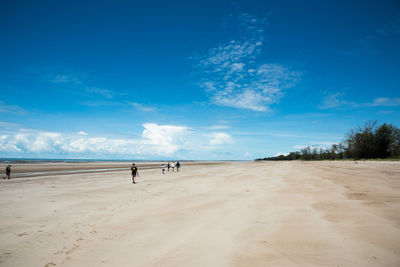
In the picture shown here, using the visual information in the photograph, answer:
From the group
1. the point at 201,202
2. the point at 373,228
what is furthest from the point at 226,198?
the point at 373,228

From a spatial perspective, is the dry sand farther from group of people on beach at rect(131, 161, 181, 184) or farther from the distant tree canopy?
the distant tree canopy

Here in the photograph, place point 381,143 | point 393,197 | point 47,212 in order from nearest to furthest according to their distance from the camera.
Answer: point 47,212 → point 393,197 → point 381,143

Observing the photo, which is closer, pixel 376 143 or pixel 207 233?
pixel 207 233

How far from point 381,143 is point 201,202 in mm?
83464

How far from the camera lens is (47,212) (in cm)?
935

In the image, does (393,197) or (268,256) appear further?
(393,197)

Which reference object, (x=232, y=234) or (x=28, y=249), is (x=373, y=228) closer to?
(x=232, y=234)

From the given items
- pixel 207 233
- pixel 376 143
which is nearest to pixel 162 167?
pixel 207 233

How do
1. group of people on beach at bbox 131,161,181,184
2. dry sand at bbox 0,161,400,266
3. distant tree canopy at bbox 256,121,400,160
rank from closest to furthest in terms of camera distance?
dry sand at bbox 0,161,400,266 < group of people on beach at bbox 131,161,181,184 < distant tree canopy at bbox 256,121,400,160

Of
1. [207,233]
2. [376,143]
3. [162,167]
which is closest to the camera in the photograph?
[207,233]

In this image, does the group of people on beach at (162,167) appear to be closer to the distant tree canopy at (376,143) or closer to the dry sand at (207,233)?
the dry sand at (207,233)

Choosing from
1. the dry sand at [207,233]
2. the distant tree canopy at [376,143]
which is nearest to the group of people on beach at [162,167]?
the dry sand at [207,233]

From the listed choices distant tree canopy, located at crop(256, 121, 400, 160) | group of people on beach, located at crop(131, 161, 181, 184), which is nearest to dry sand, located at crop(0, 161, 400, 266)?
group of people on beach, located at crop(131, 161, 181, 184)

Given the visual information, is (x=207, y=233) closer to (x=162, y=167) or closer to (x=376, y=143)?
(x=162, y=167)
